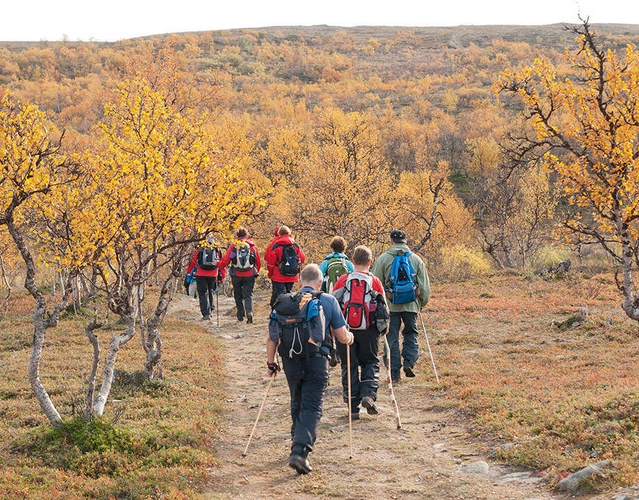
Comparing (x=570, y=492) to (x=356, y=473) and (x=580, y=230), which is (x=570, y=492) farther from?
(x=580, y=230)

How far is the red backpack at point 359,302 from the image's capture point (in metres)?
9.78

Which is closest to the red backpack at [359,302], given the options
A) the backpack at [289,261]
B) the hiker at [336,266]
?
the hiker at [336,266]

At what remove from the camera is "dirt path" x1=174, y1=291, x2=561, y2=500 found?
7211 millimetres

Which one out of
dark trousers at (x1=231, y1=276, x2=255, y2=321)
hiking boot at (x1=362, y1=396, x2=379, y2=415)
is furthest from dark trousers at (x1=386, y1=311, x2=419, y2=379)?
dark trousers at (x1=231, y1=276, x2=255, y2=321)

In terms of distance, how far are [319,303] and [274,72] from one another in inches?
5231

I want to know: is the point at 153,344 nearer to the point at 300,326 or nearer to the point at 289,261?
the point at 289,261

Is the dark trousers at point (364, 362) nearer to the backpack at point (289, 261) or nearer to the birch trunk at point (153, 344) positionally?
the birch trunk at point (153, 344)

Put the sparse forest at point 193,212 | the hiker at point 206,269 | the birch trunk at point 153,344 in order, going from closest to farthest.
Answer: the sparse forest at point 193,212
the birch trunk at point 153,344
the hiker at point 206,269

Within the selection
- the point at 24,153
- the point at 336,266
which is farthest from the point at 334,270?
the point at 24,153

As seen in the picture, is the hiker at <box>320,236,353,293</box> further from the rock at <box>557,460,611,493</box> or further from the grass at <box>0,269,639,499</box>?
the rock at <box>557,460,611,493</box>

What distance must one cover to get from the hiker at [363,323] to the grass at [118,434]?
2.35 metres

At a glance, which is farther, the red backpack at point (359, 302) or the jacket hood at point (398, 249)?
the jacket hood at point (398, 249)

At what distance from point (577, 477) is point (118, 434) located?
18.8 ft

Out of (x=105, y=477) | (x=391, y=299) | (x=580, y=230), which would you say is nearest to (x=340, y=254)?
(x=391, y=299)
